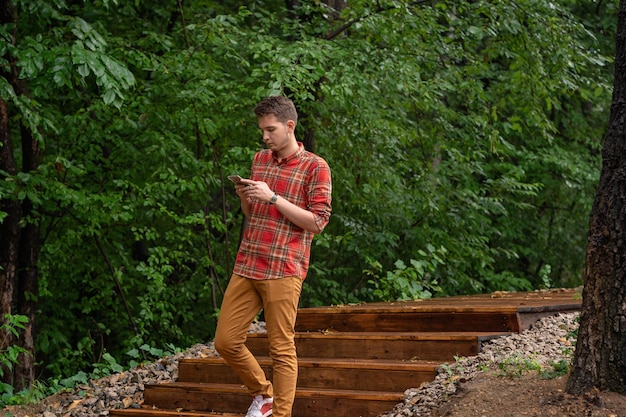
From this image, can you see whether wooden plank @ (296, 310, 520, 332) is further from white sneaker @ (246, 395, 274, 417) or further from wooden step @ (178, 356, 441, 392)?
white sneaker @ (246, 395, 274, 417)

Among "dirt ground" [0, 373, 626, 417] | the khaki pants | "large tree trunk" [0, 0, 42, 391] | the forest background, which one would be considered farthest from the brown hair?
"large tree trunk" [0, 0, 42, 391]

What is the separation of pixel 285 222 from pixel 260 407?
46.7 inches

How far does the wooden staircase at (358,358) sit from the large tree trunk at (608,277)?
50.0 inches

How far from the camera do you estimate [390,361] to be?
5652mm

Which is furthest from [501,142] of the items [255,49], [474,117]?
[255,49]

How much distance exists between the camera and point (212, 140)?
368 inches

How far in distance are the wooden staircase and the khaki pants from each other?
0.69m

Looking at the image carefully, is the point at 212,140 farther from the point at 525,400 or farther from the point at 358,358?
the point at 525,400

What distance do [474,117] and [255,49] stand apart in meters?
3.49

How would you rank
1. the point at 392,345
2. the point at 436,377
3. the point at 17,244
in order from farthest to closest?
the point at 17,244, the point at 392,345, the point at 436,377

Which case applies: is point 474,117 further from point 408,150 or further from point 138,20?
point 138,20

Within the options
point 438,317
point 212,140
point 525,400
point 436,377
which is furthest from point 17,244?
point 525,400

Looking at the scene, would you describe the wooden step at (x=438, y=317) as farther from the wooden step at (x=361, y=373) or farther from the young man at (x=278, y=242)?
the young man at (x=278, y=242)

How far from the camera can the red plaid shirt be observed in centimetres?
448
